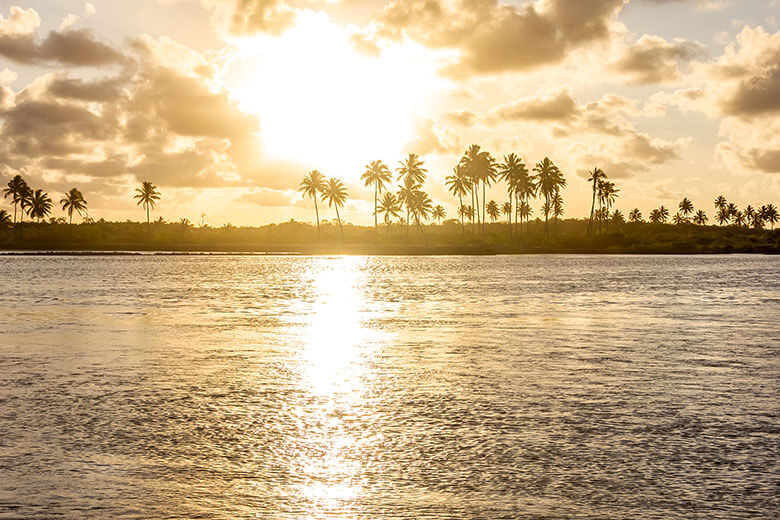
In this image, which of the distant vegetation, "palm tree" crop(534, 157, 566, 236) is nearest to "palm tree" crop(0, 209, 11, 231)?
the distant vegetation

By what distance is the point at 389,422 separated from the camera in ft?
34.0

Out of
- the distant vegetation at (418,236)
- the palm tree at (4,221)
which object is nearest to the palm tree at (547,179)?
the distant vegetation at (418,236)

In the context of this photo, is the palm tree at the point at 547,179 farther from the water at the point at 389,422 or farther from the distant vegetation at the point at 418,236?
the water at the point at 389,422

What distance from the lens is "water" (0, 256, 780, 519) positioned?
23.1ft

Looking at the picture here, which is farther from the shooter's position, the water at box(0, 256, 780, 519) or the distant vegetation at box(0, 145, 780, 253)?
the distant vegetation at box(0, 145, 780, 253)

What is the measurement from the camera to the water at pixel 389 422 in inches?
278

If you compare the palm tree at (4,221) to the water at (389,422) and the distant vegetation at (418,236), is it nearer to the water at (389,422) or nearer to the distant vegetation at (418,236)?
the distant vegetation at (418,236)

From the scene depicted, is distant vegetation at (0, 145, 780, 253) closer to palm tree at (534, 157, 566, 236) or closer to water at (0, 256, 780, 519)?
palm tree at (534, 157, 566, 236)

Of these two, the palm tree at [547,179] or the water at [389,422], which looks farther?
the palm tree at [547,179]

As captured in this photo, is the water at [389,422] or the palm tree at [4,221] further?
the palm tree at [4,221]

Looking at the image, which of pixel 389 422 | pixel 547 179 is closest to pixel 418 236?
pixel 547 179

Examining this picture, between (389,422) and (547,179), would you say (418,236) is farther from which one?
(389,422)

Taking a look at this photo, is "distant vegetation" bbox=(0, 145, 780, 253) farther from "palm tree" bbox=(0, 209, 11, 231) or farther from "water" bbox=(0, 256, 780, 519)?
"water" bbox=(0, 256, 780, 519)

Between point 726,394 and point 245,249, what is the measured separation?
532 ft
